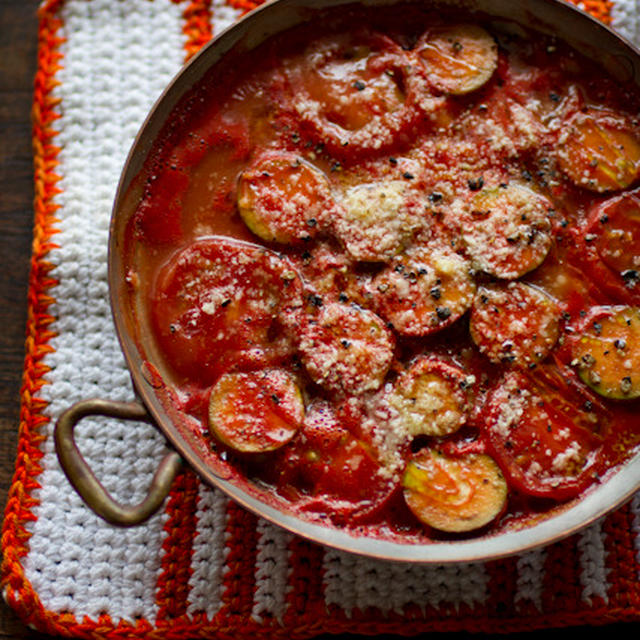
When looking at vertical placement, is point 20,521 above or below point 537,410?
below

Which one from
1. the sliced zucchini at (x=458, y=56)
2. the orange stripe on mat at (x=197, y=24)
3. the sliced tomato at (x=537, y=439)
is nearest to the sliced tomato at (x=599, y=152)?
the sliced zucchini at (x=458, y=56)

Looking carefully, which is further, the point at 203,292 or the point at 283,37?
the point at 283,37

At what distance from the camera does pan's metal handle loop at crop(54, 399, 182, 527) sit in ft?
5.85

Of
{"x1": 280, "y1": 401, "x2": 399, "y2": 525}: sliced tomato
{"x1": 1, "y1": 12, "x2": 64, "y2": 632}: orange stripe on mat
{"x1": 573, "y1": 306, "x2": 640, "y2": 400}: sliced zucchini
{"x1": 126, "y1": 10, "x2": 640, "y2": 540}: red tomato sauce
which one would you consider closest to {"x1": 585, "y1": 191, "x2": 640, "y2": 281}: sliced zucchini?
{"x1": 126, "y1": 10, "x2": 640, "y2": 540}: red tomato sauce

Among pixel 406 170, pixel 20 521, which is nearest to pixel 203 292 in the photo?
pixel 406 170

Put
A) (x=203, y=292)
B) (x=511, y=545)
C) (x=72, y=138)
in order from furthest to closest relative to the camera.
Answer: (x=72, y=138), (x=203, y=292), (x=511, y=545)

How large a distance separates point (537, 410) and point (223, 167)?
963 mm

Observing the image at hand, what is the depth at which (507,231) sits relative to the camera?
6.40ft

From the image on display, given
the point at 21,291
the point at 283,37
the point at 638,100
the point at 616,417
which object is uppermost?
the point at 638,100

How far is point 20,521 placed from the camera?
2.19 metres

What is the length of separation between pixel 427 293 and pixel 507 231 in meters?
0.24

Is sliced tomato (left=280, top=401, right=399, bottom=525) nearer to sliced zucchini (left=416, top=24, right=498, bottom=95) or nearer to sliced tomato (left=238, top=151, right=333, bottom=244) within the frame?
sliced tomato (left=238, top=151, right=333, bottom=244)

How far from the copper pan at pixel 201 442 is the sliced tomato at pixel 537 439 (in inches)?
2.5

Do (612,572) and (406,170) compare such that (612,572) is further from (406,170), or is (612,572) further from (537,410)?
(406,170)
